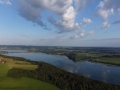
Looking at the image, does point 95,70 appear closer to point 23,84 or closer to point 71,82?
point 71,82

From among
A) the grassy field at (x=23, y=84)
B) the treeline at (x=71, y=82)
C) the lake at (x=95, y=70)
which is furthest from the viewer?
the lake at (x=95, y=70)

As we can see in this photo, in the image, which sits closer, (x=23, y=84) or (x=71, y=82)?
(x=71, y=82)

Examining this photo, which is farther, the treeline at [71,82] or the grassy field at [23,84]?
the grassy field at [23,84]

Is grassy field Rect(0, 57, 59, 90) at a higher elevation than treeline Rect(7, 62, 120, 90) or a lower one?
lower

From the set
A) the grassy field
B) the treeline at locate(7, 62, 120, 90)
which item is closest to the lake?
the treeline at locate(7, 62, 120, 90)

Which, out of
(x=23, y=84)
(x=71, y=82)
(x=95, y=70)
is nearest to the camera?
(x=71, y=82)

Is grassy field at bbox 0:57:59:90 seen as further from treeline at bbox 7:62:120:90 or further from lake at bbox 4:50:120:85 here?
lake at bbox 4:50:120:85

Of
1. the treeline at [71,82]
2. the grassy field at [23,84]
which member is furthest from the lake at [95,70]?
the grassy field at [23,84]

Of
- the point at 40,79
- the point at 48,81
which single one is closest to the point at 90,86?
the point at 48,81

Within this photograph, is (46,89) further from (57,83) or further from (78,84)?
(78,84)

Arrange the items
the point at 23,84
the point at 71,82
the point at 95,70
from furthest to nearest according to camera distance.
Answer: the point at 95,70 → the point at 23,84 → the point at 71,82

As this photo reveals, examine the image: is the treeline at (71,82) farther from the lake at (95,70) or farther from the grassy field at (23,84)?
the lake at (95,70)

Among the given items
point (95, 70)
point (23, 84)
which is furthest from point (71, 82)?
point (95, 70)
